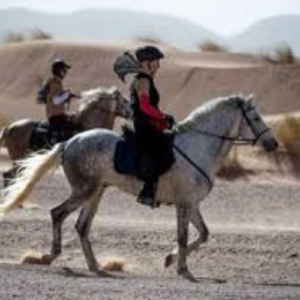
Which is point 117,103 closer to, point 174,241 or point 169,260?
point 174,241

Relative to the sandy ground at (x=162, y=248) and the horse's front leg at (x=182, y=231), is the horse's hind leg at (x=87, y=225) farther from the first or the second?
the horse's front leg at (x=182, y=231)

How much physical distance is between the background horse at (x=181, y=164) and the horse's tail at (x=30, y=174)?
1 centimetres

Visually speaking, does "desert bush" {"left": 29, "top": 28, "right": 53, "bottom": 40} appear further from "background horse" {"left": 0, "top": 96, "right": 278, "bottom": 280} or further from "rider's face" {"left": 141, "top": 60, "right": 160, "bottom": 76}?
"rider's face" {"left": 141, "top": 60, "right": 160, "bottom": 76}

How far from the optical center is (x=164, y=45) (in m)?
62.8

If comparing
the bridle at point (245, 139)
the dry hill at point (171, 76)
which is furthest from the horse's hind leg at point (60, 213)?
the dry hill at point (171, 76)

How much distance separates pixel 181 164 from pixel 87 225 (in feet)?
5.18

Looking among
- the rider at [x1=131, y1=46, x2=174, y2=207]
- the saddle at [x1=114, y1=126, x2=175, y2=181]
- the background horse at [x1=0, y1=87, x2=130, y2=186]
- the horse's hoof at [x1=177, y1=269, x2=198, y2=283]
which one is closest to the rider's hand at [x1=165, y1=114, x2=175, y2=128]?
the rider at [x1=131, y1=46, x2=174, y2=207]

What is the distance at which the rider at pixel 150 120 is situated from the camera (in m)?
16.9

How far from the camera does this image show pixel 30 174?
1831 cm

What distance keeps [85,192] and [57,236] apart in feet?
2.20

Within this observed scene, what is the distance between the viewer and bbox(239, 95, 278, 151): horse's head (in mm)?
17547

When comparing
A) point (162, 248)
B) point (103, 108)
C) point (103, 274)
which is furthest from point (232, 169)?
point (103, 274)

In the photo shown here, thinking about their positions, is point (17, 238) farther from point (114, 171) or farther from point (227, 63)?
point (227, 63)

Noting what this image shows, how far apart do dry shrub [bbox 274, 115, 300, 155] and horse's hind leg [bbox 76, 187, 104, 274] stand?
1564 cm
